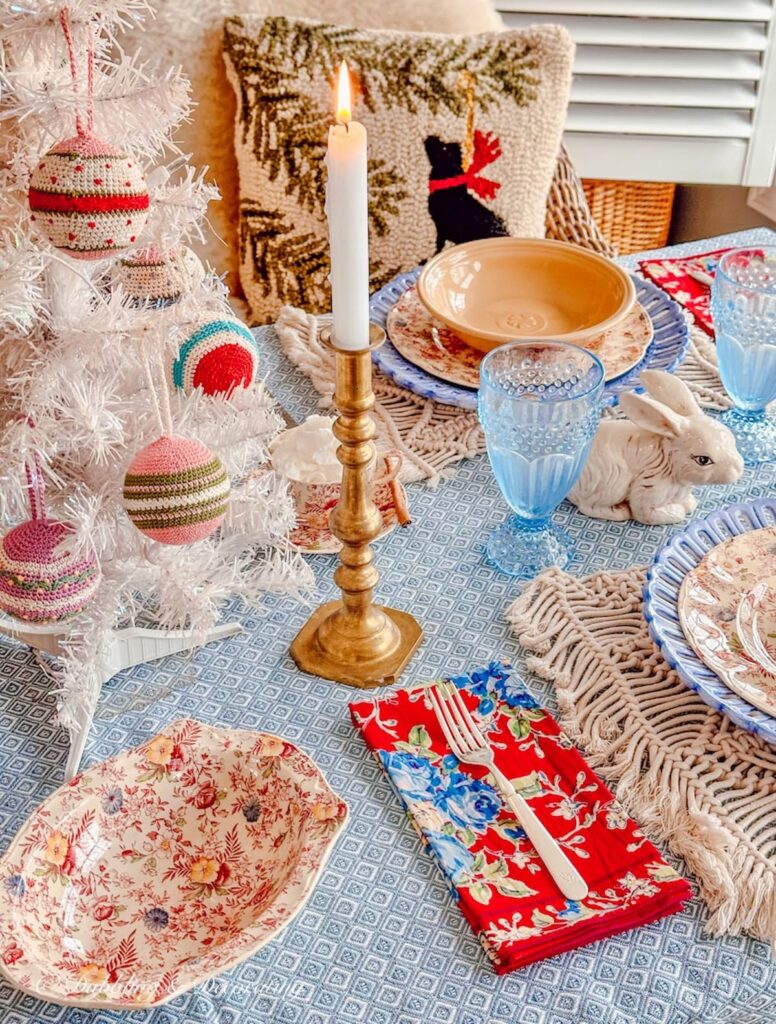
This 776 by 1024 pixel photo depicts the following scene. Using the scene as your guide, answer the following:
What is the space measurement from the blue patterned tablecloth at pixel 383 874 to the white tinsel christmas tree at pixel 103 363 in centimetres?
4

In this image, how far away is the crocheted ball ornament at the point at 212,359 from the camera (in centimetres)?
80

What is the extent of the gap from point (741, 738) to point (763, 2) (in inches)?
70.3

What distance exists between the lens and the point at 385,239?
1574mm

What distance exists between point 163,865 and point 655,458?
0.56 metres

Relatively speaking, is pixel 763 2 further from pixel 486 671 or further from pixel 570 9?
pixel 486 671

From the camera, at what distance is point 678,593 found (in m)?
0.86

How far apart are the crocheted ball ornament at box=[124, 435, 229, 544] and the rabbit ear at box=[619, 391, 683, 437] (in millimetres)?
409

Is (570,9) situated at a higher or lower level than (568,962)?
higher

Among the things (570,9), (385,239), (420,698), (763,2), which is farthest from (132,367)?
(763,2)

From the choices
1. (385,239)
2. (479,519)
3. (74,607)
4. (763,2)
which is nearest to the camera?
(74,607)

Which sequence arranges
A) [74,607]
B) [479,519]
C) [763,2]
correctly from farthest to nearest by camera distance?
1. [763,2]
2. [479,519]
3. [74,607]

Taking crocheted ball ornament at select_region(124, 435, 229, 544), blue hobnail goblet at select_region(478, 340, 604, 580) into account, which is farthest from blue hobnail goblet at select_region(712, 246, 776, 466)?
crocheted ball ornament at select_region(124, 435, 229, 544)

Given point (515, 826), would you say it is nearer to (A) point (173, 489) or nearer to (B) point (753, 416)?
A: (A) point (173, 489)

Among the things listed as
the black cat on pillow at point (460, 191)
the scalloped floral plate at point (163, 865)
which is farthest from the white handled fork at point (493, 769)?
the black cat on pillow at point (460, 191)
